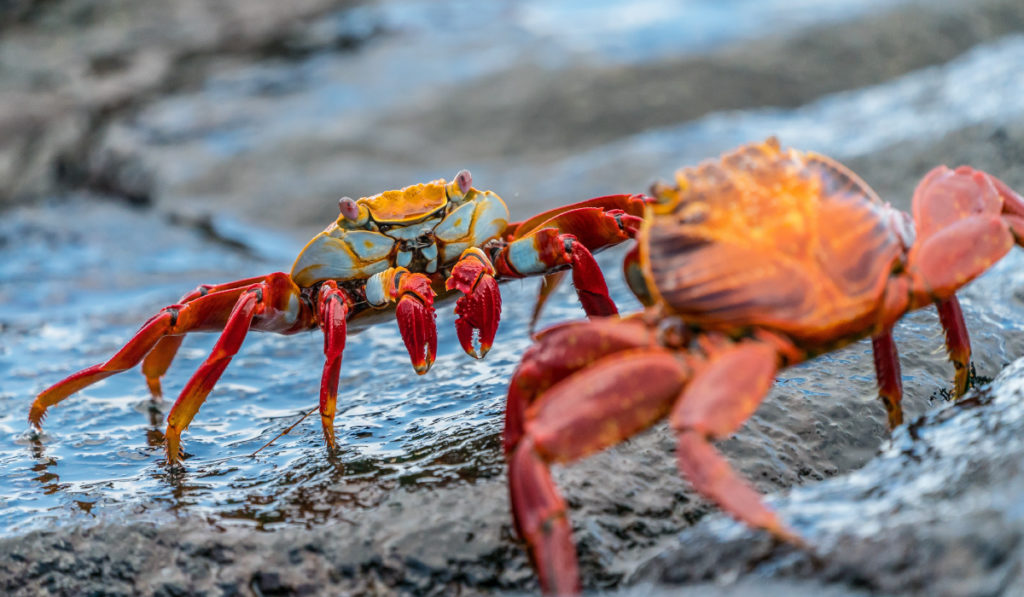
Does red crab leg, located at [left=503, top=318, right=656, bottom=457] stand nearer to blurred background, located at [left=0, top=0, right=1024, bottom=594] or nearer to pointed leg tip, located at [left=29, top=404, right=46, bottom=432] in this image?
blurred background, located at [left=0, top=0, right=1024, bottom=594]

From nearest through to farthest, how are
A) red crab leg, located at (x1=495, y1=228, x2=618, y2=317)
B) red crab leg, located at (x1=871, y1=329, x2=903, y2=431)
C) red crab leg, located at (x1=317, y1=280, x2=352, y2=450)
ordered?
red crab leg, located at (x1=871, y1=329, x2=903, y2=431)
red crab leg, located at (x1=317, y1=280, x2=352, y2=450)
red crab leg, located at (x1=495, y1=228, x2=618, y2=317)

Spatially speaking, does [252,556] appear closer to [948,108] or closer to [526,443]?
[526,443]

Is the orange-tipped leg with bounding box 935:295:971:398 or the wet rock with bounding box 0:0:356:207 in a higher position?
the wet rock with bounding box 0:0:356:207

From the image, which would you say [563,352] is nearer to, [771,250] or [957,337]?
[771,250]

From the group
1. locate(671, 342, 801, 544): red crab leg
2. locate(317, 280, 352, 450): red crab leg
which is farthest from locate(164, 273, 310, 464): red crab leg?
locate(671, 342, 801, 544): red crab leg

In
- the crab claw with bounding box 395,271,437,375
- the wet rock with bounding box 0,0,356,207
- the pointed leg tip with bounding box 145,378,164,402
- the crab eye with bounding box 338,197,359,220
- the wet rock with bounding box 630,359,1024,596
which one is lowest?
the wet rock with bounding box 630,359,1024,596

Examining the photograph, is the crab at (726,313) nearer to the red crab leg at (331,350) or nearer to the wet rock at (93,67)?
the red crab leg at (331,350)

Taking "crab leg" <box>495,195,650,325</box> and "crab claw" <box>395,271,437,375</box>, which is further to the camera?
"crab leg" <box>495,195,650,325</box>

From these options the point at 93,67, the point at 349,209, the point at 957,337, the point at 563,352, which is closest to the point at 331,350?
the point at 349,209
